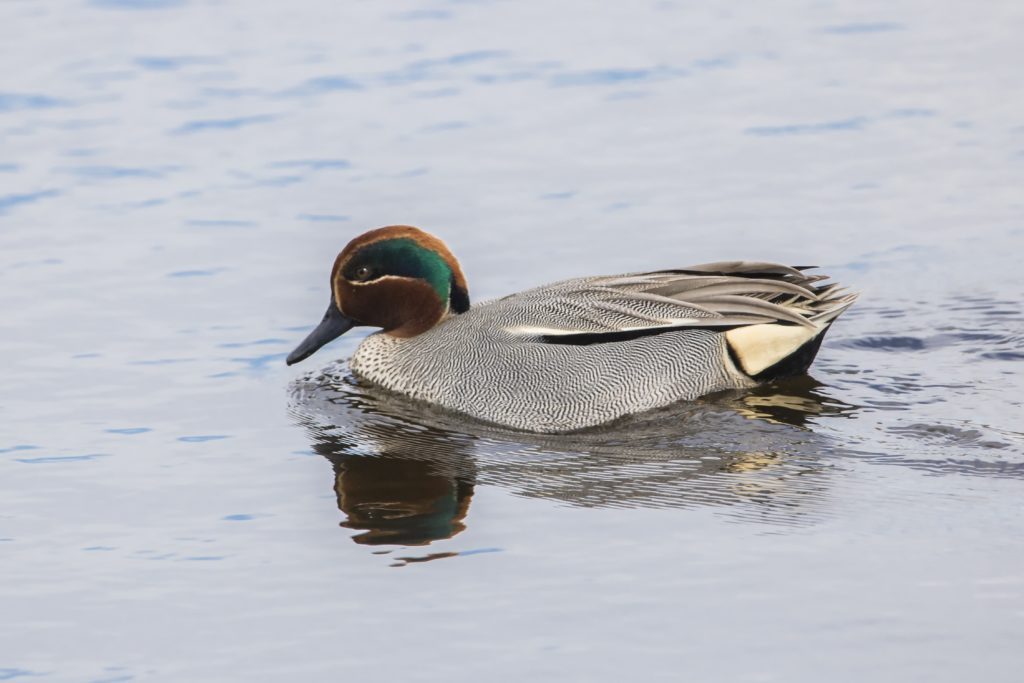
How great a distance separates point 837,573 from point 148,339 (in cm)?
498

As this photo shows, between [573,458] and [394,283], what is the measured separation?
1836 millimetres

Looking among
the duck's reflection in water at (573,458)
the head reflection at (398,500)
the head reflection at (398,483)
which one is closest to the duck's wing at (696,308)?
the duck's reflection in water at (573,458)

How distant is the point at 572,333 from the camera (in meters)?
8.89

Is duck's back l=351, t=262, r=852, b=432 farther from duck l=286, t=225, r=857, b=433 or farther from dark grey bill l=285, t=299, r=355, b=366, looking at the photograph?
dark grey bill l=285, t=299, r=355, b=366

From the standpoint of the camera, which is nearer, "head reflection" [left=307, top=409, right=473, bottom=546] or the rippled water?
the rippled water

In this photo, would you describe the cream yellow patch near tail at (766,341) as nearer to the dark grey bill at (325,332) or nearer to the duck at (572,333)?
the duck at (572,333)

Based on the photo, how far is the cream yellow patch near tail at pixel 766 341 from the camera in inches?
357

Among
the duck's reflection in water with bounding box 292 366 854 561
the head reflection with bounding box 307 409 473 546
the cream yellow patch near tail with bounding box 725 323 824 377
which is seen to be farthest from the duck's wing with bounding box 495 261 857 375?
the head reflection with bounding box 307 409 473 546

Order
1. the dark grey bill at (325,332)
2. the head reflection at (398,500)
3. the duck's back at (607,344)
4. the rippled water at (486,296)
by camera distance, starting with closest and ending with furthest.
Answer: the rippled water at (486,296) < the head reflection at (398,500) < the duck's back at (607,344) < the dark grey bill at (325,332)

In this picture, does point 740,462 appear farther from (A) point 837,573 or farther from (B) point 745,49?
(B) point 745,49

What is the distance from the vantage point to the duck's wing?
8945 millimetres

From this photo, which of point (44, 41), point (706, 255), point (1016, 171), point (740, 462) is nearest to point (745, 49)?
point (1016, 171)

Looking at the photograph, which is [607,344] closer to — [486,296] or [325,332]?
[325,332]

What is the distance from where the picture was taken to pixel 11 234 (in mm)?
11609
